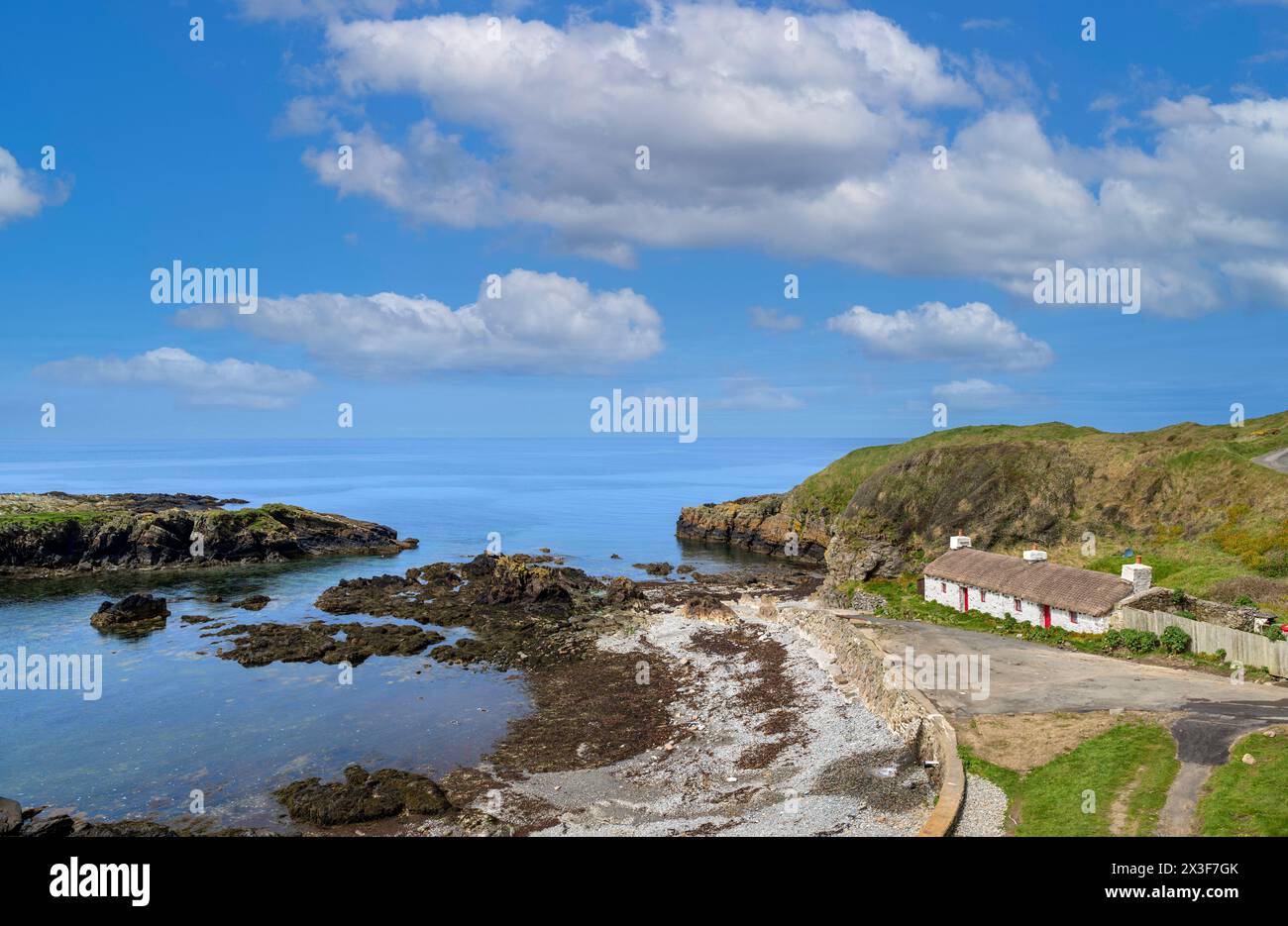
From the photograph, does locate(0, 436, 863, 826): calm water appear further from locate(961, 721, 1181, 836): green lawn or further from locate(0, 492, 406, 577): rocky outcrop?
locate(961, 721, 1181, 836): green lawn

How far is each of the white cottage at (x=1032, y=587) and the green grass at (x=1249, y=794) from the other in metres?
14.3

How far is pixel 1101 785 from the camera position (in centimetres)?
2091

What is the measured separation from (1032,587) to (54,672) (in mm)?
54364

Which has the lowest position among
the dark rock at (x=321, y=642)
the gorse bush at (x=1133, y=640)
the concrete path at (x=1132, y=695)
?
the dark rock at (x=321, y=642)

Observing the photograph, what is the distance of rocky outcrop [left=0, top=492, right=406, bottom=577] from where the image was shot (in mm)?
77750

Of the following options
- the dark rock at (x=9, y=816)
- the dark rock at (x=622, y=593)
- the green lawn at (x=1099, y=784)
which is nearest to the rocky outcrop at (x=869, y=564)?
the dark rock at (x=622, y=593)

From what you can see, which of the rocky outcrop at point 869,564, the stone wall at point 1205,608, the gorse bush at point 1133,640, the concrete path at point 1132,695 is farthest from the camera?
the rocky outcrop at point 869,564

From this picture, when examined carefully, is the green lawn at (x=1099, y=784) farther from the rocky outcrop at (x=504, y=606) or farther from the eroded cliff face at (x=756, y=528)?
the eroded cliff face at (x=756, y=528)

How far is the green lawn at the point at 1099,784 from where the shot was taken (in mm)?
19234

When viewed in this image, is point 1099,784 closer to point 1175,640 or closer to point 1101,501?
point 1175,640
